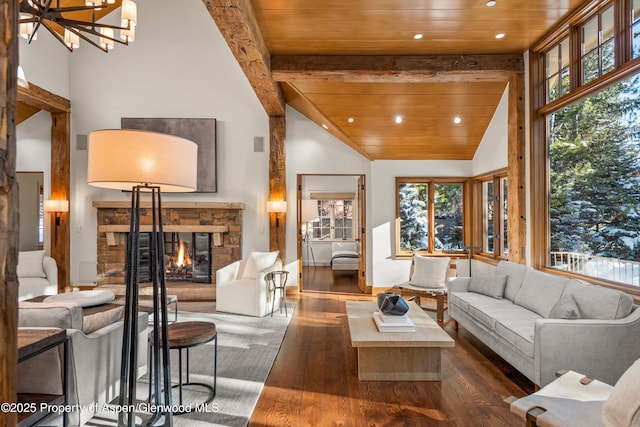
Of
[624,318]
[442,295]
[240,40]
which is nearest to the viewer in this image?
[624,318]

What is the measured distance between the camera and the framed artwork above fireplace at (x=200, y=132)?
6613 millimetres

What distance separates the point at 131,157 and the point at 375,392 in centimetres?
237

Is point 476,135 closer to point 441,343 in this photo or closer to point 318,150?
point 318,150

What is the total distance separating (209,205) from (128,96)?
2397 millimetres

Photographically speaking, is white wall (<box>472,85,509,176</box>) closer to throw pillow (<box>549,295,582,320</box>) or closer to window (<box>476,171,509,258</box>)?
window (<box>476,171,509,258</box>)

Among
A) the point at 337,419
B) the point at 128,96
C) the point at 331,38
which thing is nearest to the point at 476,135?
the point at 331,38

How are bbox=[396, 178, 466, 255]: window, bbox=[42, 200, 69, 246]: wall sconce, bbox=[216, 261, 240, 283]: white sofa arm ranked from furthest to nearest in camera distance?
bbox=[396, 178, 466, 255]: window < bbox=[42, 200, 69, 246]: wall sconce < bbox=[216, 261, 240, 283]: white sofa arm

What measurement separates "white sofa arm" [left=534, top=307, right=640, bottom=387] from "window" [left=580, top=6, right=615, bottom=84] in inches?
88.3

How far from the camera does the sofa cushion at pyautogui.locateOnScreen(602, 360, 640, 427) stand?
1.41m

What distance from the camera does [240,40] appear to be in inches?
139

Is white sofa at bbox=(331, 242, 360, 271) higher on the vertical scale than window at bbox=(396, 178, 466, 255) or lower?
lower

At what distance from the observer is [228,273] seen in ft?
18.9

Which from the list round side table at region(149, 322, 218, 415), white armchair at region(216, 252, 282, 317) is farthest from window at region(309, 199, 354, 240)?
round side table at region(149, 322, 218, 415)

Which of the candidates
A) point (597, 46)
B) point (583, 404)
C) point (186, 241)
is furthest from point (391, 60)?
point (186, 241)
